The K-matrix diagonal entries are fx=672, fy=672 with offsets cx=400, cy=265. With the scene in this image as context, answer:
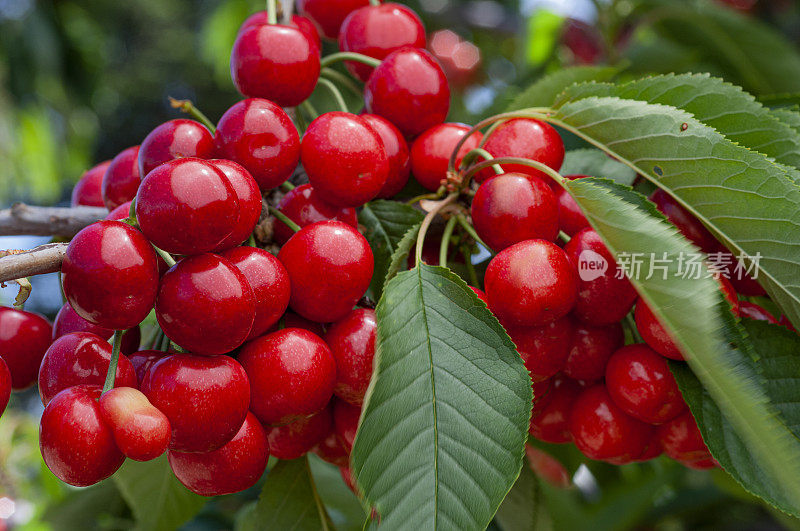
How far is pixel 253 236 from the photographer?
0.58 metres

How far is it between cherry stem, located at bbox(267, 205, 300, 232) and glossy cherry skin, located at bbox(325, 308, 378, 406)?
10 cm

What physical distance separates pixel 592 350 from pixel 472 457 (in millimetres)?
192

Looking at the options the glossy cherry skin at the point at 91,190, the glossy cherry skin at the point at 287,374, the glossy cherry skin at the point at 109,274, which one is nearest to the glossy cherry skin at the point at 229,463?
the glossy cherry skin at the point at 287,374

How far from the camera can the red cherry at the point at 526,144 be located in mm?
624

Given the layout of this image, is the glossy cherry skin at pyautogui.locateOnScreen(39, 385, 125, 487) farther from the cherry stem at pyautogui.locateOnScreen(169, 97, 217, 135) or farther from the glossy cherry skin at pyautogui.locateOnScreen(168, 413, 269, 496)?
the cherry stem at pyautogui.locateOnScreen(169, 97, 217, 135)

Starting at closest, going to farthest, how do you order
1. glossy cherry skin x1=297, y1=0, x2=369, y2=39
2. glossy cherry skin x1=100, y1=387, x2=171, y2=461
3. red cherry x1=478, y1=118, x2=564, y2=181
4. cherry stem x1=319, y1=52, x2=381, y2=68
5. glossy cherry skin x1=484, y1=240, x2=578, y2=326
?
glossy cherry skin x1=100, y1=387, x2=171, y2=461, glossy cherry skin x1=484, y1=240, x2=578, y2=326, red cherry x1=478, y1=118, x2=564, y2=181, cherry stem x1=319, y1=52, x2=381, y2=68, glossy cherry skin x1=297, y1=0, x2=369, y2=39

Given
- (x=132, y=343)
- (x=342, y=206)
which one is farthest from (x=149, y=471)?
(x=342, y=206)

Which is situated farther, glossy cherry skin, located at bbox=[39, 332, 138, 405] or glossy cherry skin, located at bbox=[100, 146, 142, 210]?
glossy cherry skin, located at bbox=[100, 146, 142, 210]

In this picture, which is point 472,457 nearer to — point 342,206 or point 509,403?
point 509,403

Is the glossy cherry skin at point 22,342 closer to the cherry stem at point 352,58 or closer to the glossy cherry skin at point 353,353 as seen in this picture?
the glossy cherry skin at point 353,353

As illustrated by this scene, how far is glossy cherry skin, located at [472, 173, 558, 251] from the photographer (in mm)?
553

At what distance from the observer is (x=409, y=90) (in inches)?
27.2

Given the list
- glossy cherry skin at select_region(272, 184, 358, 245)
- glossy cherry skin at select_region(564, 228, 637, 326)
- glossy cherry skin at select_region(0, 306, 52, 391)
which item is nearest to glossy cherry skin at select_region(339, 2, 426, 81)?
glossy cherry skin at select_region(272, 184, 358, 245)

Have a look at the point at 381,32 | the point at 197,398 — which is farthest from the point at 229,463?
the point at 381,32
